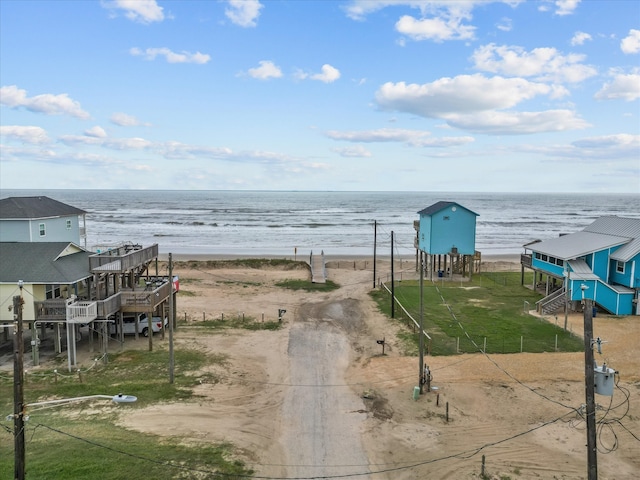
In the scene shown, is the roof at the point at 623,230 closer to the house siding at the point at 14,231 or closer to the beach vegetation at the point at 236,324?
the beach vegetation at the point at 236,324

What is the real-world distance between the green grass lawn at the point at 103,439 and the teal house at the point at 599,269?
2461 cm

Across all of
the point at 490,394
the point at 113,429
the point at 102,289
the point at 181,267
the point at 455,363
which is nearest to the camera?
the point at 113,429

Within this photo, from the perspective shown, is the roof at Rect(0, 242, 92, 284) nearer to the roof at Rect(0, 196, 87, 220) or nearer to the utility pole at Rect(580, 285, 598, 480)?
the roof at Rect(0, 196, 87, 220)

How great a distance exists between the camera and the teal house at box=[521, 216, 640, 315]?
3152 centimetres

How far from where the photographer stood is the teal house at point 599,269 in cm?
3152

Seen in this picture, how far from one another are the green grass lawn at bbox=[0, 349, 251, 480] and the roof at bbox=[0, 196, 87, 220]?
1165cm

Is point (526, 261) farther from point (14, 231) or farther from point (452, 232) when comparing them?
point (14, 231)

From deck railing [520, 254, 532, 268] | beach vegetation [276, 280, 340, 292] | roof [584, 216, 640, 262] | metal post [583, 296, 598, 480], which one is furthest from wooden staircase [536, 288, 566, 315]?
metal post [583, 296, 598, 480]

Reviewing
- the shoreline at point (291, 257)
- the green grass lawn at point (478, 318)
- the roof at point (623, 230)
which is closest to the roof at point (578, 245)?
the roof at point (623, 230)

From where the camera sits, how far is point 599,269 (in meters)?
33.5

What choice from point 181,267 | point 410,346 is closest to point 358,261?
point 181,267

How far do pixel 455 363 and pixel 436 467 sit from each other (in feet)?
30.2

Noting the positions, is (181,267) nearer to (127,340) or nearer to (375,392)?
(127,340)

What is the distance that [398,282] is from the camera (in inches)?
1722
